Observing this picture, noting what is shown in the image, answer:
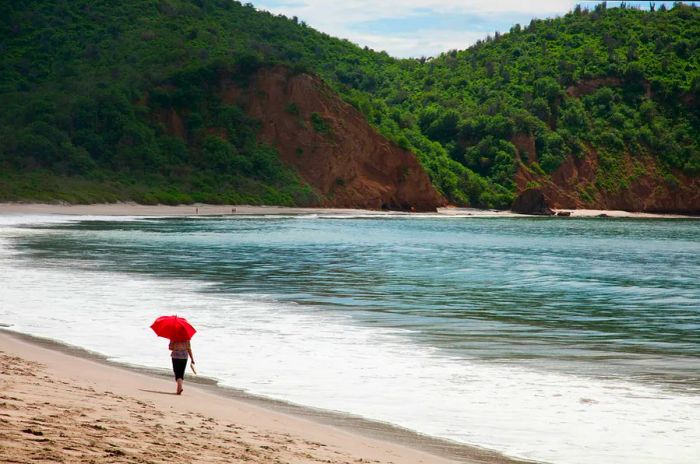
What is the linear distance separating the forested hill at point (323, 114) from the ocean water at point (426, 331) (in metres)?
52.8

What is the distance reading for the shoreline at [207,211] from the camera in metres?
75.0

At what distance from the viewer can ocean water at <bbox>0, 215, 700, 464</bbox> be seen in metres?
10.5

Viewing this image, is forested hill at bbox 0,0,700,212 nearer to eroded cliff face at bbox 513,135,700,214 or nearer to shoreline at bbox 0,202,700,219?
eroded cliff face at bbox 513,135,700,214

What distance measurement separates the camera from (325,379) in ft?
41.2

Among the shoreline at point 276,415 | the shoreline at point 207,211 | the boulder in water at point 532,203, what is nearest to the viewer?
the shoreline at point 276,415

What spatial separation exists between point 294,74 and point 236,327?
3595 inches

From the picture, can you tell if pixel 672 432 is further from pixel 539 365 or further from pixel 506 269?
pixel 506 269

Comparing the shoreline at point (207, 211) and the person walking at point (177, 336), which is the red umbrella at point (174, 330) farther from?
the shoreline at point (207, 211)

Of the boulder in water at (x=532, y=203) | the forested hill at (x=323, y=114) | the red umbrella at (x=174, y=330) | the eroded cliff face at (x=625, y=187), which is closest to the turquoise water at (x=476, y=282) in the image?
the red umbrella at (x=174, y=330)

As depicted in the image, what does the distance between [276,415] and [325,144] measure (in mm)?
95631

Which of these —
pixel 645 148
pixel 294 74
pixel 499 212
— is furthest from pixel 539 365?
pixel 645 148

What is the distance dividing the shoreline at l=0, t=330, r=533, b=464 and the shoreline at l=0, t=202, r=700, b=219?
200 ft

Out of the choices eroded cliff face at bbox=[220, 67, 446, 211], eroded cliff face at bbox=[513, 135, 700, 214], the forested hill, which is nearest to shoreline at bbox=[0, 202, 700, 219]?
the forested hill

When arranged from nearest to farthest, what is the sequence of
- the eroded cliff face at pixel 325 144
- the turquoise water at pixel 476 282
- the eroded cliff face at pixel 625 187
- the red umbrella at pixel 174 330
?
the red umbrella at pixel 174 330 → the turquoise water at pixel 476 282 → the eroded cliff face at pixel 325 144 → the eroded cliff face at pixel 625 187
